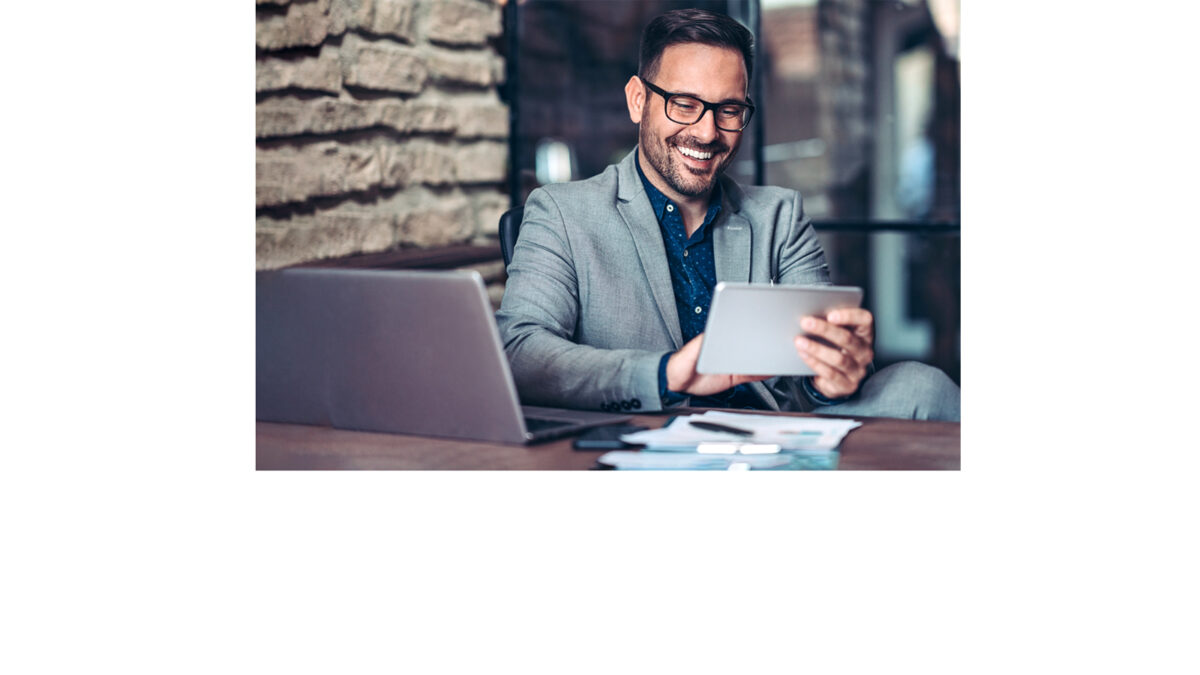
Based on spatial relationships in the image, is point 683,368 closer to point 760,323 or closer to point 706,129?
point 760,323

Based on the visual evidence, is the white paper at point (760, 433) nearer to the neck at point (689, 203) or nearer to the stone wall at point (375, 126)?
the neck at point (689, 203)

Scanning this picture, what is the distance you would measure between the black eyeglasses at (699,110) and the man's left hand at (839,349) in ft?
2.39

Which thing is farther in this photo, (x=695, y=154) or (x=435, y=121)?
(x=435, y=121)

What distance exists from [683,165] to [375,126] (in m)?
0.84

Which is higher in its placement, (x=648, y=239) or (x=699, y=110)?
(x=699, y=110)

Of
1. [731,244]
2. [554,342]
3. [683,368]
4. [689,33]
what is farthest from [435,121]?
[683,368]

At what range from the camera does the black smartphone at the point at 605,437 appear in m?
1.47

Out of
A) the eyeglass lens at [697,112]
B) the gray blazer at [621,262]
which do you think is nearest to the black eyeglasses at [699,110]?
the eyeglass lens at [697,112]

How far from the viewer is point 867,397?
1.81 m

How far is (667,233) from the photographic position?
7.55ft

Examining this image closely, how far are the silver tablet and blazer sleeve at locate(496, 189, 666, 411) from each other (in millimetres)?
193
